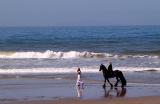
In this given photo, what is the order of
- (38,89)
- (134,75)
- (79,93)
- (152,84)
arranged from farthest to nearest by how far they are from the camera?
(134,75)
(152,84)
(38,89)
(79,93)

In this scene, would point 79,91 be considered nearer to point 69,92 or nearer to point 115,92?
point 69,92

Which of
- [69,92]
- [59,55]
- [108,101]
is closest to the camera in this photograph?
[108,101]

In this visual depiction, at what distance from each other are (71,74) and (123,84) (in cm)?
635

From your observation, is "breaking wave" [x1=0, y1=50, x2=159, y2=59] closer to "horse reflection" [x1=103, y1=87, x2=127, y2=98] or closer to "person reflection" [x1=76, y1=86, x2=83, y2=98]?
"horse reflection" [x1=103, y1=87, x2=127, y2=98]

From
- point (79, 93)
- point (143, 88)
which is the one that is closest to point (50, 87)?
point (79, 93)

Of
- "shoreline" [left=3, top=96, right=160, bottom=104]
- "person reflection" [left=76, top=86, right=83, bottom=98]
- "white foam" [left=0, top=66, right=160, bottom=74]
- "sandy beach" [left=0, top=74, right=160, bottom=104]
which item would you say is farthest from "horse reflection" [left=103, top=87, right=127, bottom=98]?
"white foam" [left=0, top=66, right=160, bottom=74]

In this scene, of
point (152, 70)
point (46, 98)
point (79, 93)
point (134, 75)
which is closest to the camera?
point (46, 98)

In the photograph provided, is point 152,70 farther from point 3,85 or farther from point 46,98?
point 46,98

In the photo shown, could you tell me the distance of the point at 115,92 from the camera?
66.7 feet

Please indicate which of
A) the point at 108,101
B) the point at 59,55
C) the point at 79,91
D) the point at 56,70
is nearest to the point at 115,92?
the point at 79,91

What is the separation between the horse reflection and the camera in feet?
63.2

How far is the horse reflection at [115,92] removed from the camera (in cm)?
1927

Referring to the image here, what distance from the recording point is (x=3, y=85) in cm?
2255

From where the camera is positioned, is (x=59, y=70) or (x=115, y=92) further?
(x=59, y=70)
